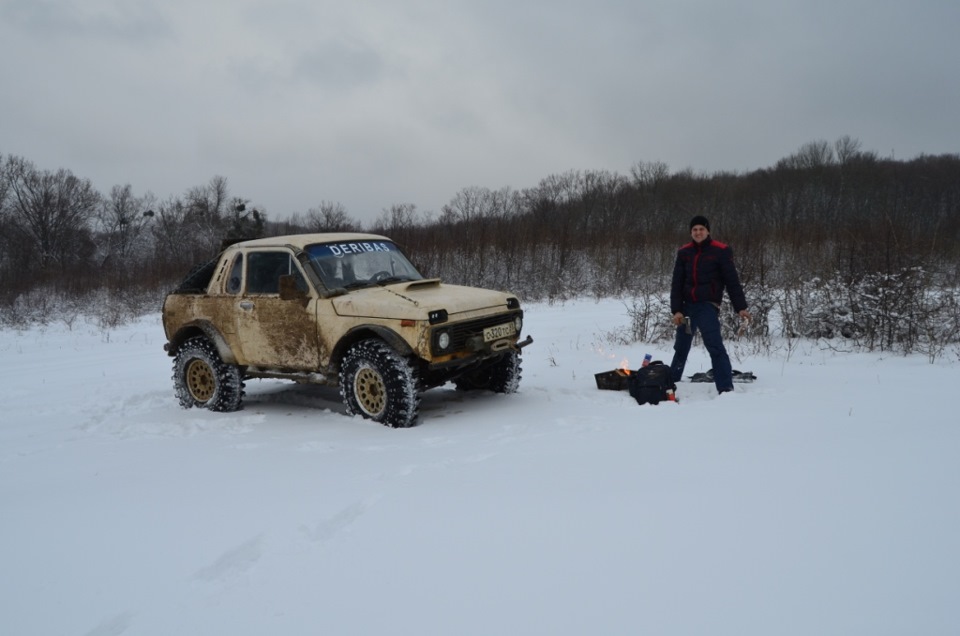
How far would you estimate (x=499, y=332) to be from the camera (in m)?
6.47

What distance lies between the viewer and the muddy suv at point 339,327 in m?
5.96

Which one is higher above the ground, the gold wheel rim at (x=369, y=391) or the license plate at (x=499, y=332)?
the license plate at (x=499, y=332)

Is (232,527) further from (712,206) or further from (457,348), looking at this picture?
(712,206)

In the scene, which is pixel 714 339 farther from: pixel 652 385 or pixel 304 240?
pixel 304 240

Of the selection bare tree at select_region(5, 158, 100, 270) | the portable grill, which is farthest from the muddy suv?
bare tree at select_region(5, 158, 100, 270)

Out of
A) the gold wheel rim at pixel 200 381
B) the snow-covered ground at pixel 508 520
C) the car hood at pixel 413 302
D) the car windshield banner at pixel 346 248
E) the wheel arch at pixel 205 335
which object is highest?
the car windshield banner at pixel 346 248

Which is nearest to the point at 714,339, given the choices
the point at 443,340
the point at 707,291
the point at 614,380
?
the point at 707,291

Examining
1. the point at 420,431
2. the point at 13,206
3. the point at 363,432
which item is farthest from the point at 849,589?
the point at 13,206

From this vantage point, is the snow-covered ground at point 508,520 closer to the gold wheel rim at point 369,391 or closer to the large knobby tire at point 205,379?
the gold wheel rim at point 369,391

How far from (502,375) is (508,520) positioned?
12.3 feet

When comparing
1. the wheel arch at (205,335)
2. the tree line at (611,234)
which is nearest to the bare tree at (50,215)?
the tree line at (611,234)

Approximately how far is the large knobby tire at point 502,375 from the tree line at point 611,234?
5251 mm

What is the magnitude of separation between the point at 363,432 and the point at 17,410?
190 inches

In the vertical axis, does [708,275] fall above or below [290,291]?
above
